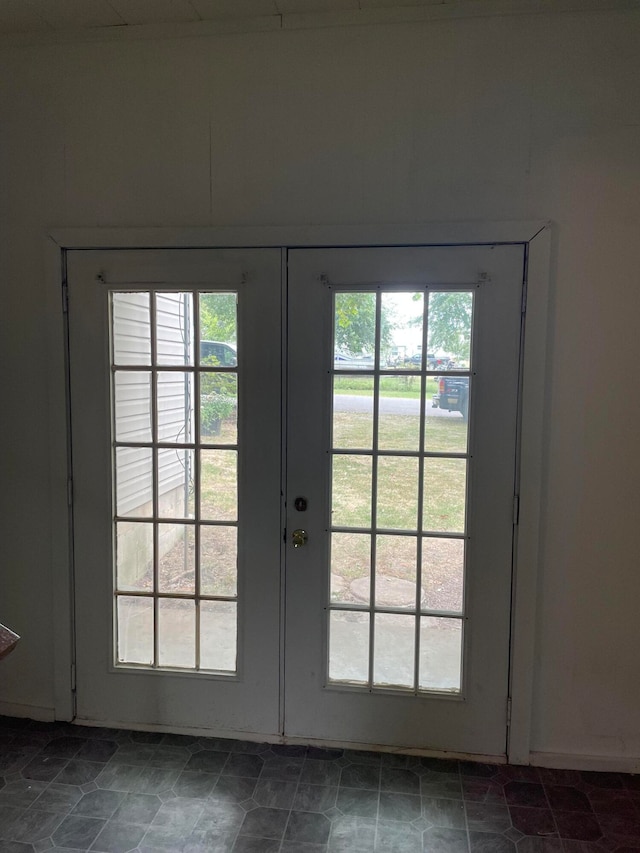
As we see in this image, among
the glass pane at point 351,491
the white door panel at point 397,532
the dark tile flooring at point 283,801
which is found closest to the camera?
the dark tile flooring at point 283,801

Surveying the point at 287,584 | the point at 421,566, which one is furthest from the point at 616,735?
the point at 287,584

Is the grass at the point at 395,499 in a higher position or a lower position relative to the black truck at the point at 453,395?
lower

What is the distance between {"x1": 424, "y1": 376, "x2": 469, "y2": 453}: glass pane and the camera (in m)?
2.04

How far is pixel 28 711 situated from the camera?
2346 millimetres

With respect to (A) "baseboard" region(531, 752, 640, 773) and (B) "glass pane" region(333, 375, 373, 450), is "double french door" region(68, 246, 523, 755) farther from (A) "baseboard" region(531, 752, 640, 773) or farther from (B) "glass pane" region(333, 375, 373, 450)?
(A) "baseboard" region(531, 752, 640, 773)

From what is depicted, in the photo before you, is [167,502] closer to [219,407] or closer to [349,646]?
[219,407]

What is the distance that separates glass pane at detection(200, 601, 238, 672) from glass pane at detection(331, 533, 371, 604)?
0.44 m

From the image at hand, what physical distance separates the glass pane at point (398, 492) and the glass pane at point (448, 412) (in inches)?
5.6

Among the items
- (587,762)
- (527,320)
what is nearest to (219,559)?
(527,320)

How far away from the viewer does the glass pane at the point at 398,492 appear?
2086 millimetres

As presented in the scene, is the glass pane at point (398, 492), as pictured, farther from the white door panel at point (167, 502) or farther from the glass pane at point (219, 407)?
the glass pane at point (219, 407)

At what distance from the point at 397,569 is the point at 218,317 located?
3.99 ft

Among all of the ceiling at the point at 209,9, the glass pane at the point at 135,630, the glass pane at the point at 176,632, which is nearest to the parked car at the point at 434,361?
the ceiling at the point at 209,9

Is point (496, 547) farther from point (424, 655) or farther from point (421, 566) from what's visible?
point (424, 655)
